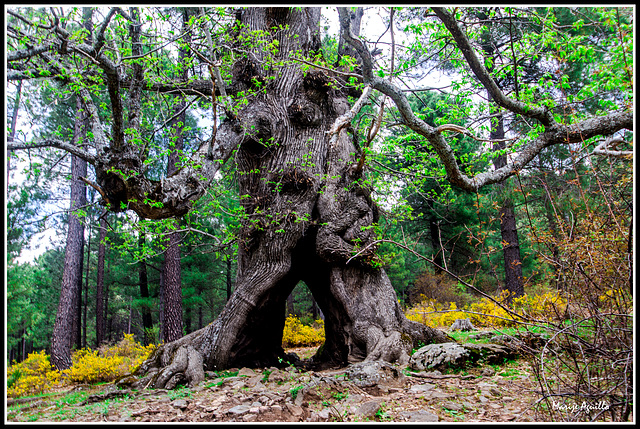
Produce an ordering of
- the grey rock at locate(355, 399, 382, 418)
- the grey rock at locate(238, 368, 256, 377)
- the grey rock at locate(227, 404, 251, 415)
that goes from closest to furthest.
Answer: the grey rock at locate(355, 399, 382, 418), the grey rock at locate(227, 404, 251, 415), the grey rock at locate(238, 368, 256, 377)

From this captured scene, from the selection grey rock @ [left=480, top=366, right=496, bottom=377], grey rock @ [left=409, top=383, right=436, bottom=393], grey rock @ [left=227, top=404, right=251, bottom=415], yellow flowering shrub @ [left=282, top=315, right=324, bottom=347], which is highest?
grey rock @ [left=227, top=404, right=251, bottom=415]

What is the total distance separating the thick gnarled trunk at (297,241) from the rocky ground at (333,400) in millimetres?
814

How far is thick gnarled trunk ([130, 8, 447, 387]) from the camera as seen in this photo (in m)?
5.25

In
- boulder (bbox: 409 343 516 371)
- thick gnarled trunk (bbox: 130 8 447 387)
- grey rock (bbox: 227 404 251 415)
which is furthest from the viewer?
thick gnarled trunk (bbox: 130 8 447 387)

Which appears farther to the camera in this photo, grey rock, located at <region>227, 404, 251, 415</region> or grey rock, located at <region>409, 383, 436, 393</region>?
grey rock, located at <region>409, 383, 436, 393</region>

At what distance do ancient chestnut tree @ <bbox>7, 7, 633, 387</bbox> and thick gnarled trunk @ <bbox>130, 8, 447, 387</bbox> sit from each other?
2cm

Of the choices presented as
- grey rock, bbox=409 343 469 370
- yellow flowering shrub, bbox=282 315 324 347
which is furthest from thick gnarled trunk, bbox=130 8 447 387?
yellow flowering shrub, bbox=282 315 324 347

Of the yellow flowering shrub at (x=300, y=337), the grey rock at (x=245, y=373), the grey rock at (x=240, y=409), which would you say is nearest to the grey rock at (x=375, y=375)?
the grey rock at (x=240, y=409)

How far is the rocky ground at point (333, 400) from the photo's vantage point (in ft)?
9.48

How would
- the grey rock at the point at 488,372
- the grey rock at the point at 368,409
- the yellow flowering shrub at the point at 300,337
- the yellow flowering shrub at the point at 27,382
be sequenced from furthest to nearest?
the yellow flowering shrub at the point at 300,337 < the yellow flowering shrub at the point at 27,382 < the grey rock at the point at 488,372 < the grey rock at the point at 368,409

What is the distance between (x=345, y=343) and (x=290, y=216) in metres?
2.25

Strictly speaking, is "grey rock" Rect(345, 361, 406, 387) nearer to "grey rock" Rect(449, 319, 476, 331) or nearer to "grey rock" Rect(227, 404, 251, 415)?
"grey rock" Rect(227, 404, 251, 415)

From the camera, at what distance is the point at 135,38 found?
3.95m

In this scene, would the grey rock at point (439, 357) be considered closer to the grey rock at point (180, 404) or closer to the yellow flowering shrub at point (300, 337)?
the grey rock at point (180, 404)
